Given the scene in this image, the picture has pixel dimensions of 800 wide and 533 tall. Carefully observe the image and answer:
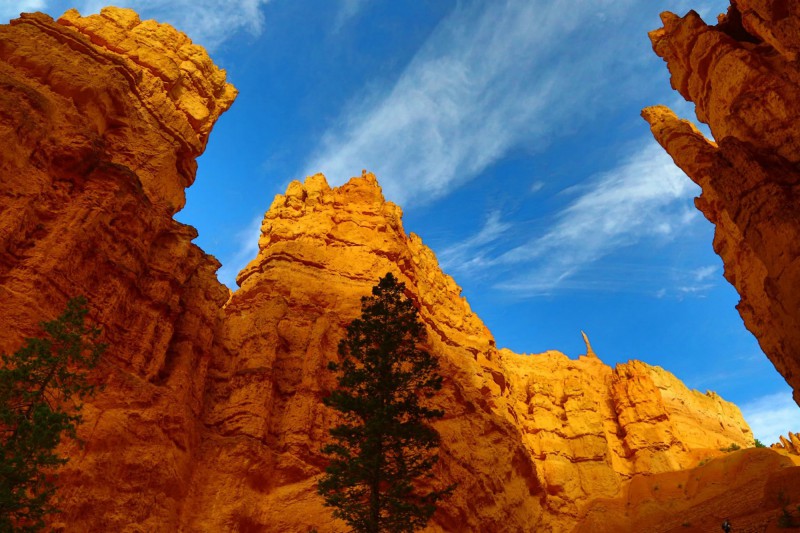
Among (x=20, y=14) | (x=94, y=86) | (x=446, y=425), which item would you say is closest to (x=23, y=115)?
(x=94, y=86)

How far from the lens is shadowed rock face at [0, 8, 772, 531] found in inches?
828

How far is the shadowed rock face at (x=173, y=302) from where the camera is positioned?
69.0ft

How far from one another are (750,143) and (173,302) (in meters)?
29.4

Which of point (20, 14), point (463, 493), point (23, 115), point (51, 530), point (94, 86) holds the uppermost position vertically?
point (20, 14)

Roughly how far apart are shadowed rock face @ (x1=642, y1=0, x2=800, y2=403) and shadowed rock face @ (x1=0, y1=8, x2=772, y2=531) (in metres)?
22.2

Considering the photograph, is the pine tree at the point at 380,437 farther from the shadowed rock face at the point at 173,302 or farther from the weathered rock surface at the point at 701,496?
the weathered rock surface at the point at 701,496

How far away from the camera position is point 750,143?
1895cm

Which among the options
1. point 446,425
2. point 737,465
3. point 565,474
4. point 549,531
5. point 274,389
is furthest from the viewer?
point 565,474

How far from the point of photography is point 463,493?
32.8 m

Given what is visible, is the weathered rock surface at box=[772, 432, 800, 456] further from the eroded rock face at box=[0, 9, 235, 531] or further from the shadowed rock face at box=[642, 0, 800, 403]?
the eroded rock face at box=[0, 9, 235, 531]

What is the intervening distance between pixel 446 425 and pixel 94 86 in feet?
108

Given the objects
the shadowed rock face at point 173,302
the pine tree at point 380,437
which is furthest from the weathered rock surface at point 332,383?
the pine tree at point 380,437

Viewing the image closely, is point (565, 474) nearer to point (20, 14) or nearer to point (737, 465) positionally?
point (737, 465)

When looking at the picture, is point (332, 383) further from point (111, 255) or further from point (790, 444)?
point (790, 444)
